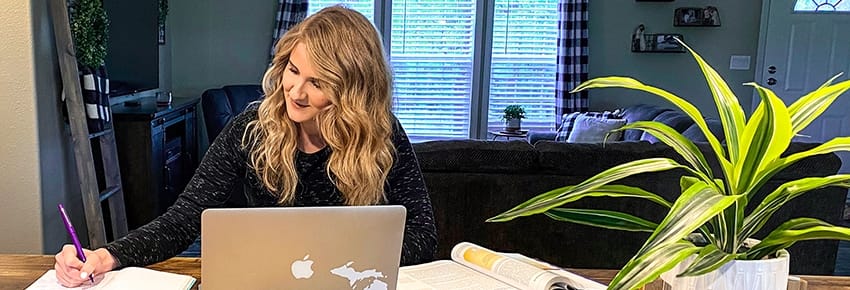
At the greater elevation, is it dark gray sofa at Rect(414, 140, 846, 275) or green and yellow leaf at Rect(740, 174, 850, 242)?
green and yellow leaf at Rect(740, 174, 850, 242)

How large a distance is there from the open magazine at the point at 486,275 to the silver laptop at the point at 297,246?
0.81 ft

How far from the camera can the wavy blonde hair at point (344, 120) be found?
4.91 ft

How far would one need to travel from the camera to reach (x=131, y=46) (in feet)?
12.6

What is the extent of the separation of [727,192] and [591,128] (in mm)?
3469

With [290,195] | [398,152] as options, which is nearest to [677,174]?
[398,152]

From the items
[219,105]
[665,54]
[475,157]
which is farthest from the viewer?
[665,54]

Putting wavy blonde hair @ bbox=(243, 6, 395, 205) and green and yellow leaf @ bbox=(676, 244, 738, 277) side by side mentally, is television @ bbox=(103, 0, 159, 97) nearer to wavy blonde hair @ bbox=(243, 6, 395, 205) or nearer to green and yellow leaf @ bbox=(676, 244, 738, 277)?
wavy blonde hair @ bbox=(243, 6, 395, 205)

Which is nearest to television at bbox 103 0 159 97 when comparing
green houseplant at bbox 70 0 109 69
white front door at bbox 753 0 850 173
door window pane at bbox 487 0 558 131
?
green houseplant at bbox 70 0 109 69

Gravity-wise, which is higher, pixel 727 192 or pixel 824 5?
Answer: pixel 824 5

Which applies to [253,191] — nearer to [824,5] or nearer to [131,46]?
[131,46]

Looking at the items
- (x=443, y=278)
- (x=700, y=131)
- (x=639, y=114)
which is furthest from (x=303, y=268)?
(x=639, y=114)

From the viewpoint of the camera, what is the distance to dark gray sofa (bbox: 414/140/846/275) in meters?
2.68

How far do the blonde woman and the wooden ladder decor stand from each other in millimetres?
1424

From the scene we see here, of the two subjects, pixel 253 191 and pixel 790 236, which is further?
pixel 253 191
